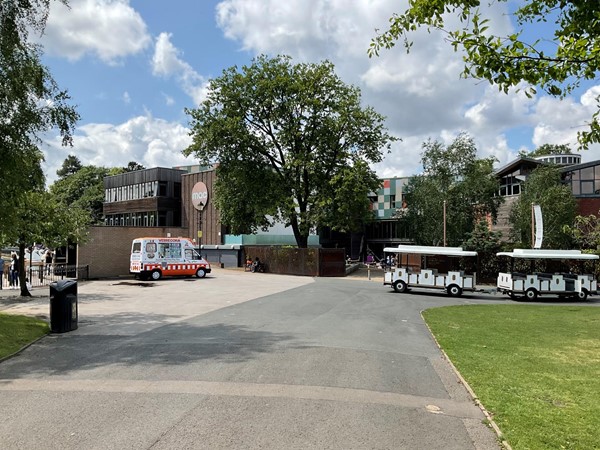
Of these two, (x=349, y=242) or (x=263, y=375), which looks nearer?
(x=263, y=375)

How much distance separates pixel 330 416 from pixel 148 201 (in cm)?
5531

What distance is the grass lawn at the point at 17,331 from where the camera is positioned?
9.98 meters

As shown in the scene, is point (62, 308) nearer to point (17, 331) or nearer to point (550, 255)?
point (17, 331)

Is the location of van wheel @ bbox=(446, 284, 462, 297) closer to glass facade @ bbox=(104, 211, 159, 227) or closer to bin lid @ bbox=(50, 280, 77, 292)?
bin lid @ bbox=(50, 280, 77, 292)

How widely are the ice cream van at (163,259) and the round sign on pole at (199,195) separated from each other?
20.9 metres

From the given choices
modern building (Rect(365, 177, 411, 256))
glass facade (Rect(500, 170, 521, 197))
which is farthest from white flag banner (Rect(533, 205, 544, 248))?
modern building (Rect(365, 177, 411, 256))

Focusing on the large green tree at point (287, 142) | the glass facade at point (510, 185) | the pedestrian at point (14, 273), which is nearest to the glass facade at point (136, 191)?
the large green tree at point (287, 142)

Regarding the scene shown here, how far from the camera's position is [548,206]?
36.3 metres

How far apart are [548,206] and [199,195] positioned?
34.7 metres

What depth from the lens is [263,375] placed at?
7.85 meters

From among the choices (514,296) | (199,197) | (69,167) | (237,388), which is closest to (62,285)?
(237,388)

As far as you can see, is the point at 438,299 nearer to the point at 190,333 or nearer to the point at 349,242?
the point at 190,333

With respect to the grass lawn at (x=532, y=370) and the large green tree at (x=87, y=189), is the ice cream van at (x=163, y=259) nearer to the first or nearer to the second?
the grass lawn at (x=532, y=370)

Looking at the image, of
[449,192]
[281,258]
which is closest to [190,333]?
[281,258]
